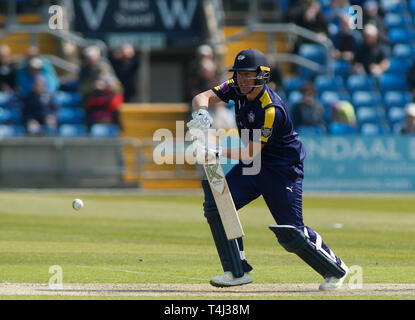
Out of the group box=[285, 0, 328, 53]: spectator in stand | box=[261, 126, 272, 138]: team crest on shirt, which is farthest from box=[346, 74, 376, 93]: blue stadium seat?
box=[261, 126, 272, 138]: team crest on shirt

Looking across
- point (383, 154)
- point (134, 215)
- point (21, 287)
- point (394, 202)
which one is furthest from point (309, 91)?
point (21, 287)

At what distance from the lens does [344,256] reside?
10164mm

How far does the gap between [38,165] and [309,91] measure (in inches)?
247

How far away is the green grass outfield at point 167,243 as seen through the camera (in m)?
8.36

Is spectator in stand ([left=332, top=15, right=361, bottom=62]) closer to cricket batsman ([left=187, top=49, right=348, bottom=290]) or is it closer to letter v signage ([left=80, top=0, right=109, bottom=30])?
letter v signage ([left=80, top=0, right=109, bottom=30])

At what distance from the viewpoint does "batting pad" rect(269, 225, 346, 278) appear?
7555 millimetres

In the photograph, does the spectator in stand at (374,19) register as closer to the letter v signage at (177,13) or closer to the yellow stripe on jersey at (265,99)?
the letter v signage at (177,13)

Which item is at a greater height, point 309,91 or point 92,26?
point 92,26

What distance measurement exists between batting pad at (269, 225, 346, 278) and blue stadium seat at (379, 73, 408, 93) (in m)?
16.1

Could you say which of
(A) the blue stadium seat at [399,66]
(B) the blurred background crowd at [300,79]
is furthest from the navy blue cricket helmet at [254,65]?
(A) the blue stadium seat at [399,66]

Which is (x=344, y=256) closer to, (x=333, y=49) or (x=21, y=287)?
(x=21, y=287)

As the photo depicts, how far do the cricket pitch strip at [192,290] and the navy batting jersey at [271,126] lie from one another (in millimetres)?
1071

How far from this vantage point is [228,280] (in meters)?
7.78

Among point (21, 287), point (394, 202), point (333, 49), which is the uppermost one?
point (333, 49)
